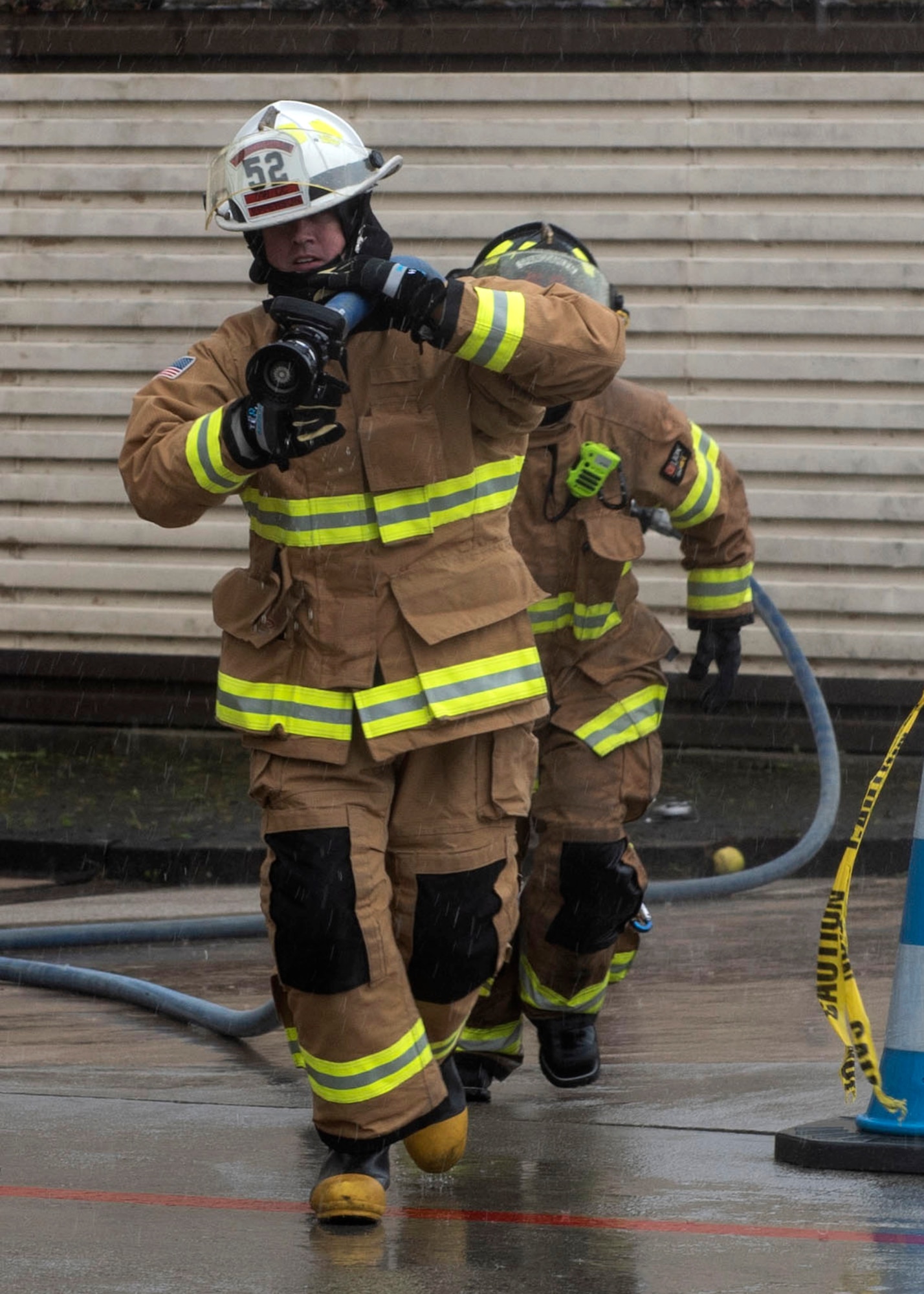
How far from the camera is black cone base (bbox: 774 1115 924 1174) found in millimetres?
3803

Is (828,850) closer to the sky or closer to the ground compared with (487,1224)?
closer to the ground

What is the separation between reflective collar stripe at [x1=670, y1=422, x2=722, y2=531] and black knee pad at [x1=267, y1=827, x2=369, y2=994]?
1.69 m

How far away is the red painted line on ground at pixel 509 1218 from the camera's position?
3389 millimetres

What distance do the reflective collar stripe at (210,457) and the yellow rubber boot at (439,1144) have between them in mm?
1173

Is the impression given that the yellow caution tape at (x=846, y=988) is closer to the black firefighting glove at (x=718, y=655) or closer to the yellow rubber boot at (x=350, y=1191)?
the yellow rubber boot at (x=350, y=1191)

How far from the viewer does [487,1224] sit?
3549mm

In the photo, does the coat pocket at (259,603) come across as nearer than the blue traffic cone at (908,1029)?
Yes

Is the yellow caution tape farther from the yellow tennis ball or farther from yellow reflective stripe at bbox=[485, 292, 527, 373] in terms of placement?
the yellow tennis ball

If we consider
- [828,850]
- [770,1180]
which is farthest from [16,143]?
[770,1180]

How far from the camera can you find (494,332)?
A: 3695 millimetres

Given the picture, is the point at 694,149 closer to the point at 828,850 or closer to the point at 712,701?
the point at 828,850

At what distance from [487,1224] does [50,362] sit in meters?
7.93

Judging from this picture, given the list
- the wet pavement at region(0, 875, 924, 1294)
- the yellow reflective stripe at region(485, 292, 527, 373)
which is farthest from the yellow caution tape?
the yellow reflective stripe at region(485, 292, 527, 373)

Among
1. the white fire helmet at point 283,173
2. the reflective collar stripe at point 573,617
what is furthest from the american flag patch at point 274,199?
the reflective collar stripe at point 573,617
